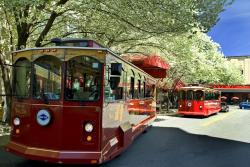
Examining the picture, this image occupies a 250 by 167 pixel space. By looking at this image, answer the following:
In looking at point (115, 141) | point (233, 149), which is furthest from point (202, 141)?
point (115, 141)

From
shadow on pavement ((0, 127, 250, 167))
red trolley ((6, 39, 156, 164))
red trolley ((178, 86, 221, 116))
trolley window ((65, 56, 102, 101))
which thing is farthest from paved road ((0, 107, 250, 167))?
red trolley ((178, 86, 221, 116))

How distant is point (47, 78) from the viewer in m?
9.85

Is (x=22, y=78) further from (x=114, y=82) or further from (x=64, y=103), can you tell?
(x=114, y=82)

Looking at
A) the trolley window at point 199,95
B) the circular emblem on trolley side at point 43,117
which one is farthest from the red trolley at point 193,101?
the circular emblem on trolley side at point 43,117

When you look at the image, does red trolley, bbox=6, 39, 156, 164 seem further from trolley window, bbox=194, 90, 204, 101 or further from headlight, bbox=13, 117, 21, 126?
trolley window, bbox=194, 90, 204, 101

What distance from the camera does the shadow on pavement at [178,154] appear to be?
1115 cm

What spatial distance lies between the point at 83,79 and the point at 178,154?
4513 millimetres

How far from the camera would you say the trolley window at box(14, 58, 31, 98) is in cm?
1012

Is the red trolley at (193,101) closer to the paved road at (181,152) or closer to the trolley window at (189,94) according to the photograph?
the trolley window at (189,94)

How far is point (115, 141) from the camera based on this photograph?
11109mm

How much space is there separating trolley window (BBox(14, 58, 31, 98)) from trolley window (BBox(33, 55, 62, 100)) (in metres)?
0.26

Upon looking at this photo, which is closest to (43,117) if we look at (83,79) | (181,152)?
(83,79)

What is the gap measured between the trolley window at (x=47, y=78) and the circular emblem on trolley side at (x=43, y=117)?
1.12 feet

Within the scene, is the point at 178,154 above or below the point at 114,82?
below
